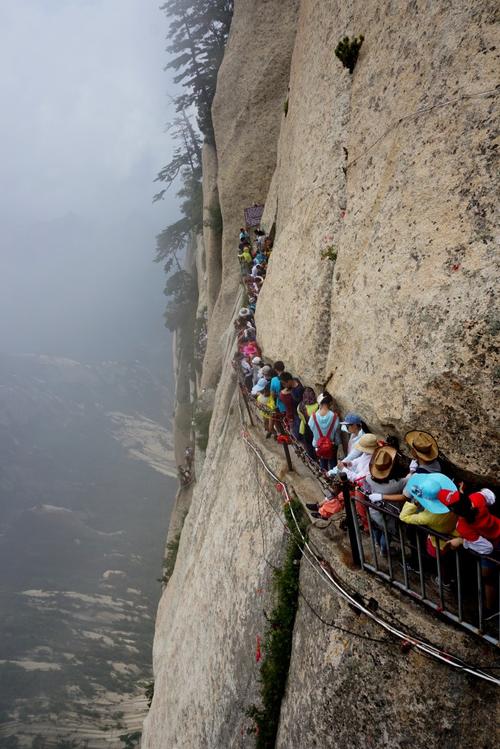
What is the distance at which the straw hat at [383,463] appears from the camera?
5.44m

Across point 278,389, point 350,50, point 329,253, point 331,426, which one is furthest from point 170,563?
point 350,50

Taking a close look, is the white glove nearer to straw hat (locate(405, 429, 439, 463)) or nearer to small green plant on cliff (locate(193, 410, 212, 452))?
straw hat (locate(405, 429, 439, 463))

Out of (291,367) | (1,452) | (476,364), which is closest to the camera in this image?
(476,364)

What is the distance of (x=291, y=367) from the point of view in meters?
11.0

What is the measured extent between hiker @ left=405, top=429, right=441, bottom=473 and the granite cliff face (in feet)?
0.98

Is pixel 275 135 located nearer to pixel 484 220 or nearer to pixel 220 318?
pixel 220 318

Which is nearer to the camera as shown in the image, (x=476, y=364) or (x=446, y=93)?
(x=476, y=364)

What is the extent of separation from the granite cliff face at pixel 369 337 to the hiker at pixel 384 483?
69cm

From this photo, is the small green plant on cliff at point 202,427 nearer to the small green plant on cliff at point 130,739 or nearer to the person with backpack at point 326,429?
the person with backpack at point 326,429

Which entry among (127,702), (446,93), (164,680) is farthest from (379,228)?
(127,702)

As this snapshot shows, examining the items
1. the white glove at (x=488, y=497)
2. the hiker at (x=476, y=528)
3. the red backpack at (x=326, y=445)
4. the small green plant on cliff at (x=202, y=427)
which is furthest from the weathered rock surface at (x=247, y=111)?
the hiker at (x=476, y=528)

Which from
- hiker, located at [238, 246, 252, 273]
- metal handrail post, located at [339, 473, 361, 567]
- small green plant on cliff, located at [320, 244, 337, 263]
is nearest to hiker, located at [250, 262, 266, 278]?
hiker, located at [238, 246, 252, 273]

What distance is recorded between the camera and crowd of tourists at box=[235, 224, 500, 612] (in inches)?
167

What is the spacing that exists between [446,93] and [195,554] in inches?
584
